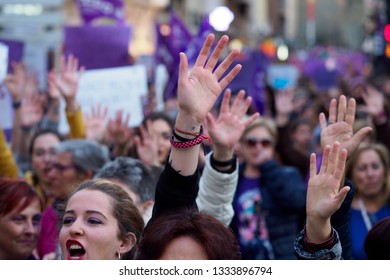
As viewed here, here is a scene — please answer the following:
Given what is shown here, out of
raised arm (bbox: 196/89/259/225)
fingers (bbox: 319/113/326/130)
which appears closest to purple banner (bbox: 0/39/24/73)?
raised arm (bbox: 196/89/259/225)

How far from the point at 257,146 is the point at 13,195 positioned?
81.7 inches

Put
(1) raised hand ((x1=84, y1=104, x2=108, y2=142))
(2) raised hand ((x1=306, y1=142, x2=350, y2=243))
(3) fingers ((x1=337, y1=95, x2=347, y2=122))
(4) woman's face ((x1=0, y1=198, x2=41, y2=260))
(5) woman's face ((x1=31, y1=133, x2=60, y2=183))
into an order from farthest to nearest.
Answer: (1) raised hand ((x1=84, y1=104, x2=108, y2=142))
(5) woman's face ((x1=31, y1=133, x2=60, y2=183))
(4) woman's face ((x1=0, y1=198, x2=41, y2=260))
(3) fingers ((x1=337, y1=95, x2=347, y2=122))
(2) raised hand ((x1=306, y1=142, x2=350, y2=243))

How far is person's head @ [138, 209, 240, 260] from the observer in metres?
3.10

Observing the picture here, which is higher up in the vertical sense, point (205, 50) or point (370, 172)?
point (205, 50)

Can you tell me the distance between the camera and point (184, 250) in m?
3.10

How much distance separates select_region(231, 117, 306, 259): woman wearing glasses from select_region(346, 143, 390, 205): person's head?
1.14 feet

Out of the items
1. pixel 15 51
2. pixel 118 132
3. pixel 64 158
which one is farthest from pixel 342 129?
pixel 15 51

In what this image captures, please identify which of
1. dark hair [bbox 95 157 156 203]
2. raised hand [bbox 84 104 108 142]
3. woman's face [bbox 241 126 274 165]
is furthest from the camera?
raised hand [bbox 84 104 108 142]

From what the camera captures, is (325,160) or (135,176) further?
(135,176)

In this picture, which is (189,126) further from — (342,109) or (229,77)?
(342,109)

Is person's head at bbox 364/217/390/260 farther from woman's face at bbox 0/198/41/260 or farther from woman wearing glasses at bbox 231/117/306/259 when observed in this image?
woman wearing glasses at bbox 231/117/306/259

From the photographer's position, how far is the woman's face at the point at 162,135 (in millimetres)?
5801
